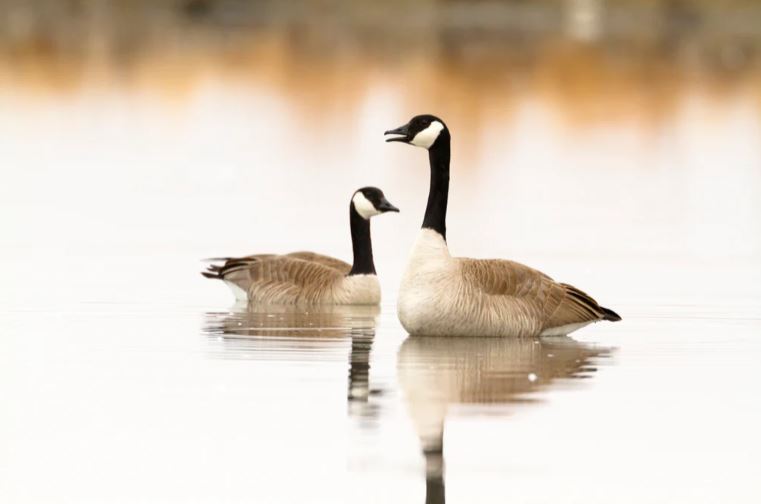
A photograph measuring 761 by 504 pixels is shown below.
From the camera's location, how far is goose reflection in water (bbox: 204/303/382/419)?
11.9m

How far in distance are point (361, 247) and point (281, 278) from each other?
0.73 metres

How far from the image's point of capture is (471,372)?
1213cm

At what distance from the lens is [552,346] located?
1377 centimetres

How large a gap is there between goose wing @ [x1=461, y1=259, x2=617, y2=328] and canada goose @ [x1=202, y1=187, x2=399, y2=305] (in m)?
2.31

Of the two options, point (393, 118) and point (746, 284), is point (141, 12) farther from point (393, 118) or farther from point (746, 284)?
point (746, 284)

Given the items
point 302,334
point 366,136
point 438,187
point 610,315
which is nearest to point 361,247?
point 438,187

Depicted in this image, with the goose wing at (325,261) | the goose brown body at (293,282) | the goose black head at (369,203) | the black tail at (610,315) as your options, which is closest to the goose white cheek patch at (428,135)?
the black tail at (610,315)

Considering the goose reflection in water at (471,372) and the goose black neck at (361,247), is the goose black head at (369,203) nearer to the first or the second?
the goose black neck at (361,247)

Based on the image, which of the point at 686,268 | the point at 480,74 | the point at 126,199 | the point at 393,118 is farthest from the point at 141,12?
the point at 686,268

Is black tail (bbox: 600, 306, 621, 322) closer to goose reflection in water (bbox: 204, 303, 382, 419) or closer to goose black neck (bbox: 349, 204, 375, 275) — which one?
goose reflection in water (bbox: 204, 303, 382, 419)

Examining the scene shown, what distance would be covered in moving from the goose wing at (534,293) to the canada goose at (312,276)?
231cm

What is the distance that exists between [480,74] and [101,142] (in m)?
21.1

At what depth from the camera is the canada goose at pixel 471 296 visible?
13.7 metres

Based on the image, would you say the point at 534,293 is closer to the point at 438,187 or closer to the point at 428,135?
the point at 438,187
